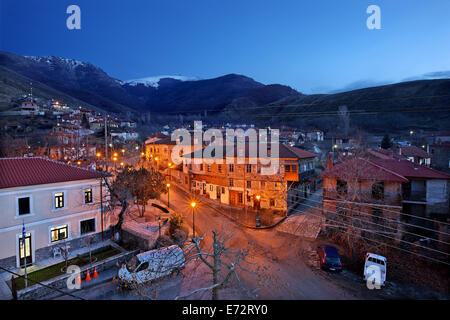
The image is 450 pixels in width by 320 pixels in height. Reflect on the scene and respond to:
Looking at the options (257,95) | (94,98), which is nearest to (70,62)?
(94,98)

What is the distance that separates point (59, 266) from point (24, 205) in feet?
9.98

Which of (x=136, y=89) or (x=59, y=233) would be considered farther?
(x=136, y=89)

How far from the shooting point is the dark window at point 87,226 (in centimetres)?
1222

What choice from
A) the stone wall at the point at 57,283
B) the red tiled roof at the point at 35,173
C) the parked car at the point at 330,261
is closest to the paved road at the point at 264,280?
the parked car at the point at 330,261

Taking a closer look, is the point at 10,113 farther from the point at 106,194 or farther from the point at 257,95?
the point at 257,95

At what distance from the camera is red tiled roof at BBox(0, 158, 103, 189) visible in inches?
392

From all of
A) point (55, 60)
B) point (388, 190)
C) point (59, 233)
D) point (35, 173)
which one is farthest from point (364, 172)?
point (55, 60)

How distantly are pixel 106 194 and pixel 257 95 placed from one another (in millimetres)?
109544

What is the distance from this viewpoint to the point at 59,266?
407 inches

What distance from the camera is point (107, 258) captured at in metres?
11.0

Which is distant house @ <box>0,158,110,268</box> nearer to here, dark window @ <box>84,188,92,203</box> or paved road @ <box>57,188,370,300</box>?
dark window @ <box>84,188,92,203</box>

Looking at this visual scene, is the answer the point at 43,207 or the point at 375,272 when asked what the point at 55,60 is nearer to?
the point at 43,207

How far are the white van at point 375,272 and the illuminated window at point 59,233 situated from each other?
13653 millimetres
